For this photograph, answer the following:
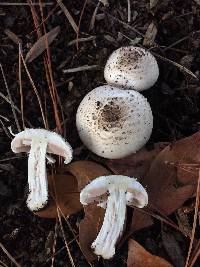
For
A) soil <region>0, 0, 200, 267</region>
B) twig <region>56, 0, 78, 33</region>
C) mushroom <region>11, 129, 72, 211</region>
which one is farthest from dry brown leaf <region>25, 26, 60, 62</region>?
mushroom <region>11, 129, 72, 211</region>

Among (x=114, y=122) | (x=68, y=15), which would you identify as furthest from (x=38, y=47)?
(x=114, y=122)

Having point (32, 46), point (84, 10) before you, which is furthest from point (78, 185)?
point (84, 10)

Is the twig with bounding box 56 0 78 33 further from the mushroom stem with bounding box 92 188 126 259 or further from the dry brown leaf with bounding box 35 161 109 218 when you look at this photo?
the mushroom stem with bounding box 92 188 126 259

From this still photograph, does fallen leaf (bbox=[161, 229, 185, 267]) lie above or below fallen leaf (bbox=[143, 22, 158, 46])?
below

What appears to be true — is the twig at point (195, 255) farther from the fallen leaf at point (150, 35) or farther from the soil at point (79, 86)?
the fallen leaf at point (150, 35)

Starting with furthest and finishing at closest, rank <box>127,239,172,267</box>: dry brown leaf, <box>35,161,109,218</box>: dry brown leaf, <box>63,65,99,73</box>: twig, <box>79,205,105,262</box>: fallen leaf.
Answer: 1. <box>63,65,99,73</box>: twig
2. <box>35,161,109,218</box>: dry brown leaf
3. <box>79,205,105,262</box>: fallen leaf
4. <box>127,239,172,267</box>: dry brown leaf

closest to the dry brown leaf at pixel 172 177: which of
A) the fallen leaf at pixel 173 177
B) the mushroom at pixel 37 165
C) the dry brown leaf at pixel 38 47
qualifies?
the fallen leaf at pixel 173 177

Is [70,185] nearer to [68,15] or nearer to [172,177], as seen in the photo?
[172,177]
